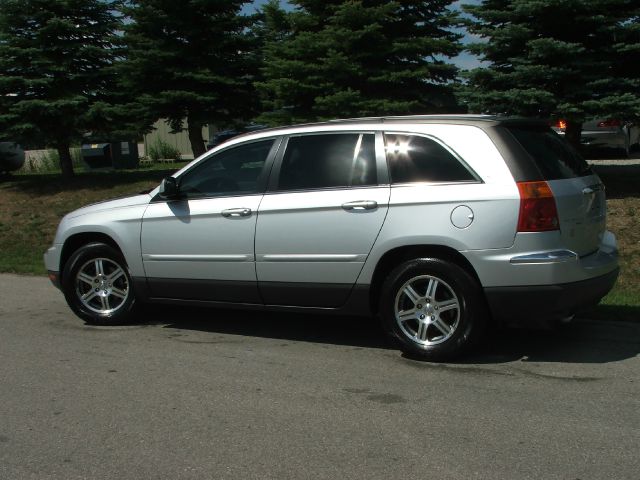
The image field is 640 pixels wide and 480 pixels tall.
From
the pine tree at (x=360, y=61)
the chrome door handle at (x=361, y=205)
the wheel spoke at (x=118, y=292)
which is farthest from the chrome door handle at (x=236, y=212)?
the pine tree at (x=360, y=61)

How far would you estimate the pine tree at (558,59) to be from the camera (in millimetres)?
10453

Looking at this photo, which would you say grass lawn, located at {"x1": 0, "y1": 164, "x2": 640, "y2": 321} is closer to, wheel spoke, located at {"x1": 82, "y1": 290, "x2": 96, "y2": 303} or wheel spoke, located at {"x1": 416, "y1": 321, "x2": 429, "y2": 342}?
wheel spoke, located at {"x1": 416, "y1": 321, "x2": 429, "y2": 342}

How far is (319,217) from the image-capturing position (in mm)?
5875

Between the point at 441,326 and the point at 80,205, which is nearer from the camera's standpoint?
the point at 441,326

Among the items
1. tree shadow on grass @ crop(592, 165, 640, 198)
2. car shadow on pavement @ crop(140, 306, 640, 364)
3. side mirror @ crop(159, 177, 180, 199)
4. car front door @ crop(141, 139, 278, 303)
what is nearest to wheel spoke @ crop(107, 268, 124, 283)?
car front door @ crop(141, 139, 278, 303)

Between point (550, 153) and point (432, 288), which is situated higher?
point (550, 153)

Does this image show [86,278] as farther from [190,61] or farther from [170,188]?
[190,61]

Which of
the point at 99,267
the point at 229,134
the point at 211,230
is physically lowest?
the point at 99,267

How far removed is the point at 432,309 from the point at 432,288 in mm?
165

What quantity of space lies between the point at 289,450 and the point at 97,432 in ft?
3.89

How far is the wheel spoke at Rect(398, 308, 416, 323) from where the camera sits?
5684mm

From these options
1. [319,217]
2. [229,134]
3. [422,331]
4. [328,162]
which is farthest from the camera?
[229,134]

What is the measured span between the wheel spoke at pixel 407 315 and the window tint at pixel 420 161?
988mm

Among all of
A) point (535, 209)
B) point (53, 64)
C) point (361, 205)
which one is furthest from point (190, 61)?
point (535, 209)
